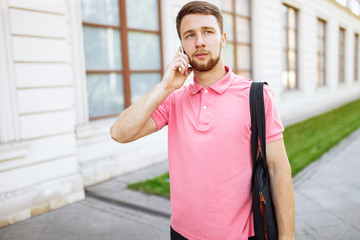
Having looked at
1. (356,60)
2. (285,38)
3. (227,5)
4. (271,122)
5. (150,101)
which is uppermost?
(227,5)

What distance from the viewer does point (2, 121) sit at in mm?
4023

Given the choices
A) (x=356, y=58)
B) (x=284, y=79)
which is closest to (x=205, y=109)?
(x=284, y=79)

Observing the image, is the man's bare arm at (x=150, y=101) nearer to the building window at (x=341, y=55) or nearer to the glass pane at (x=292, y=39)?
the glass pane at (x=292, y=39)

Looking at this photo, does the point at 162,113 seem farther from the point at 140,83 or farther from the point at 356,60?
the point at 356,60

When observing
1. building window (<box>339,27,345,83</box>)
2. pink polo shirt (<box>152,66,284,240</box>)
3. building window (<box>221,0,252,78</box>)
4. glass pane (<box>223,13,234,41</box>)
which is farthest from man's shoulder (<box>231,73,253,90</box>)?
building window (<box>339,27,345,83</box>)

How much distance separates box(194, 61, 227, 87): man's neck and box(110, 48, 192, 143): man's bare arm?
9 centimetres

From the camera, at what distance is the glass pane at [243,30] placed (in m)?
9.90

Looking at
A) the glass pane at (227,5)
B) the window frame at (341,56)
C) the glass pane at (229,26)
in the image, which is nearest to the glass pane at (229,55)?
the glass pane at (229,26)

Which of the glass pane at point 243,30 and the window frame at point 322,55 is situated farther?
the window frame at point 322,55

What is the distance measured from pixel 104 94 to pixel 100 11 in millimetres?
1411

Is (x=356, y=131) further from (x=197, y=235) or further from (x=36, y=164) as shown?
(x=197, y=235)

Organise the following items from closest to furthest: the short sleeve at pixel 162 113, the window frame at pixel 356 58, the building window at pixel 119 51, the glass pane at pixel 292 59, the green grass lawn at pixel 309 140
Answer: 1. the short sleeve at pixel 162 113
2. the green grass lawn at pixel 309 140
3. the building window at pixel 119 51
4. the glass pane at pixel 292 59
5. the window frame at pixel 356 58

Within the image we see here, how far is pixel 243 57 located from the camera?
1022 cm

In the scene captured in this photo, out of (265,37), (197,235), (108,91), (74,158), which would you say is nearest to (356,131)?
(265,37)
